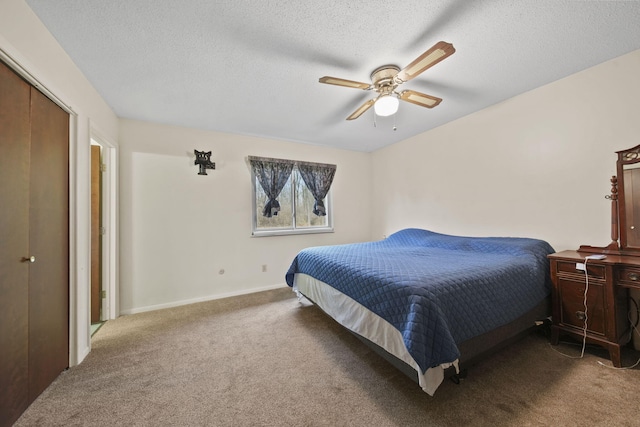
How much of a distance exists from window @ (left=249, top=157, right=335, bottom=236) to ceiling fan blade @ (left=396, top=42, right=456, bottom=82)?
2448 millimetres

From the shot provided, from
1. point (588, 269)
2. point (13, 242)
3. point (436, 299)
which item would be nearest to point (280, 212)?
point (13, 242)

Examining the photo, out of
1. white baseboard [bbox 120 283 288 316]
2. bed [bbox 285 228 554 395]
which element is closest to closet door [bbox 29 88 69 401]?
white baseboard [bbox 120 283 288 316]

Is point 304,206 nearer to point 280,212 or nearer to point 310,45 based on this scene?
point 280,212

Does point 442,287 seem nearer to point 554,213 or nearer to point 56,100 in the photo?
point 554,213

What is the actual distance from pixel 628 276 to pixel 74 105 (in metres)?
4.36

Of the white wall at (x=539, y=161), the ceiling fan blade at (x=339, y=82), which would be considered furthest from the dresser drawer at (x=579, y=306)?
the ceiling fan blade at (x=339, y=82)

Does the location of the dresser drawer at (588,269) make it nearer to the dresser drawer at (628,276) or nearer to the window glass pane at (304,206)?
the dresser drawer at (628,276)

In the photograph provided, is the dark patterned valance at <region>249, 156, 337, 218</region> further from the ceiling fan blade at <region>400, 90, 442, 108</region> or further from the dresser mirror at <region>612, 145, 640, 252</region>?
the dresser mirror at <region>612, 145, 640, 252</region>

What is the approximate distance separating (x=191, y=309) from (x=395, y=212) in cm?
343

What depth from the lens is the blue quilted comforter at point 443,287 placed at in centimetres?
132

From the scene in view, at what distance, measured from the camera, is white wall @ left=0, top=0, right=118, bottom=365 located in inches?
52.9

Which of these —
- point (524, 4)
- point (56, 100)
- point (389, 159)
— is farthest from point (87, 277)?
point (389, 159)

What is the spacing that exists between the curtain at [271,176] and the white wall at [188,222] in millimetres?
155

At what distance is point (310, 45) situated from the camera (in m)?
1.75
